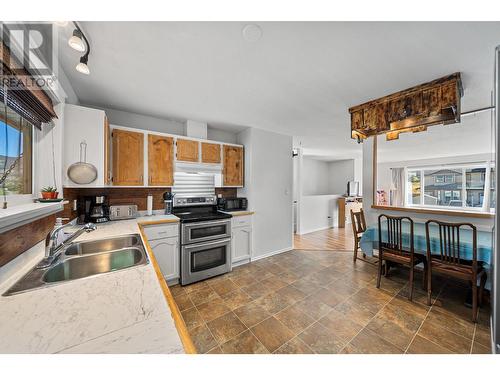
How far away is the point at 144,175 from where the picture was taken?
2.53 meters

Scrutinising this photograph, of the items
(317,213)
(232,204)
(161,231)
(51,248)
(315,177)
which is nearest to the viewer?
(51,248)

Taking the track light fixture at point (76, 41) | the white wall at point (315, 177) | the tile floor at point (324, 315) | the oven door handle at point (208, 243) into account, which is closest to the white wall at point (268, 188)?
the oven door handle at point (208, 243)

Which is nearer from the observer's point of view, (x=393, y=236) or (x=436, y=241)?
(x=436, y=241)

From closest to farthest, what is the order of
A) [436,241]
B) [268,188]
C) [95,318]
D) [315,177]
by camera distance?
[95,318] < [436,241] < [268,188] < [315,177]

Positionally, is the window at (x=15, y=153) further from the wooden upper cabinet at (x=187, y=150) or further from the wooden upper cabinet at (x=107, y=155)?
the wooden upper cabinet at (x=187, y=150)

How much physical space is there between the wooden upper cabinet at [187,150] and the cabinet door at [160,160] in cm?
10

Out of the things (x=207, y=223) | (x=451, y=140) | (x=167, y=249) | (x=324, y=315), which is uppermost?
(x=451, y=140)

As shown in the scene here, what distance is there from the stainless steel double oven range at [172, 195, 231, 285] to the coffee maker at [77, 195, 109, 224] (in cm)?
85

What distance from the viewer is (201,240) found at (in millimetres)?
2596

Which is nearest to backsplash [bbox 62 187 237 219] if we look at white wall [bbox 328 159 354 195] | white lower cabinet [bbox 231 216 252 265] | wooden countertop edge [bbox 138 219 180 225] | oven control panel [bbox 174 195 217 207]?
oven control panel [bbox 174 195 217 207]

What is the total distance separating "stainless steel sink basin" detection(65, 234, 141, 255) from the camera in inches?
57.2

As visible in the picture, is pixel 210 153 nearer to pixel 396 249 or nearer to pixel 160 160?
pixel 160 160

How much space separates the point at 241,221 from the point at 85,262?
82.0 inches

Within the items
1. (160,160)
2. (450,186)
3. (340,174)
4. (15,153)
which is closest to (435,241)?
(160,160)
